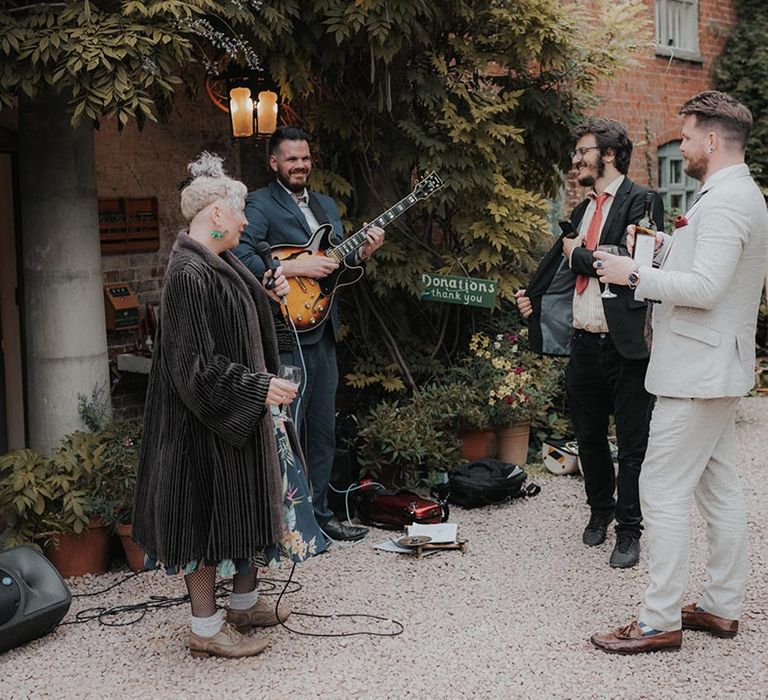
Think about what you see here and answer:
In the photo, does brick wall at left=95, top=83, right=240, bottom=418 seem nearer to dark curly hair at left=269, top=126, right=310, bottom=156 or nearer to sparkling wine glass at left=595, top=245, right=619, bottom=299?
dark curly hair at left=269, top=126, right=310, bottom=156

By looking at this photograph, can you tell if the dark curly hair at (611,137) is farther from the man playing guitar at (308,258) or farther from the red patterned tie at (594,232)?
the man playing guitar at (308,258)

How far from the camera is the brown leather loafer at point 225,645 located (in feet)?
13.6

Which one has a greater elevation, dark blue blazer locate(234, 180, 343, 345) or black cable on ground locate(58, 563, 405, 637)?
dark blue blazer locate(234, 180, 343, 345)

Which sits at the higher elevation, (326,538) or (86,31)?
(86,31)

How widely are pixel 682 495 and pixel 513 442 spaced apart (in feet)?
10.3

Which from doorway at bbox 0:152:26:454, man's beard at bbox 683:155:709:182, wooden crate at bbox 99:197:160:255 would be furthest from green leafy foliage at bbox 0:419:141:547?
man's beard at bbox 683:155:709:182

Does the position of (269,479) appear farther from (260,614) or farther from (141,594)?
(141,594)

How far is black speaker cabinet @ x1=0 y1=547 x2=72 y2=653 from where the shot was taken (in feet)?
14.0

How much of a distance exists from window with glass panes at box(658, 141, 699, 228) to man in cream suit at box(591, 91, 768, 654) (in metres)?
7.95

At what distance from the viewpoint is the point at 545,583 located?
5.02 m

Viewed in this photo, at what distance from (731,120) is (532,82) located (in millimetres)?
3933

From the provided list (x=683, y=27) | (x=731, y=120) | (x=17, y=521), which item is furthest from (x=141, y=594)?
(x=683, y=27)

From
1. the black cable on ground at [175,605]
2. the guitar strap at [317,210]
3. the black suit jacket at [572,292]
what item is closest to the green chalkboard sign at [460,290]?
the black suit jacket at [572,292]

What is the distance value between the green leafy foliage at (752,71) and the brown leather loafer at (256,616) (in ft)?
30.2
